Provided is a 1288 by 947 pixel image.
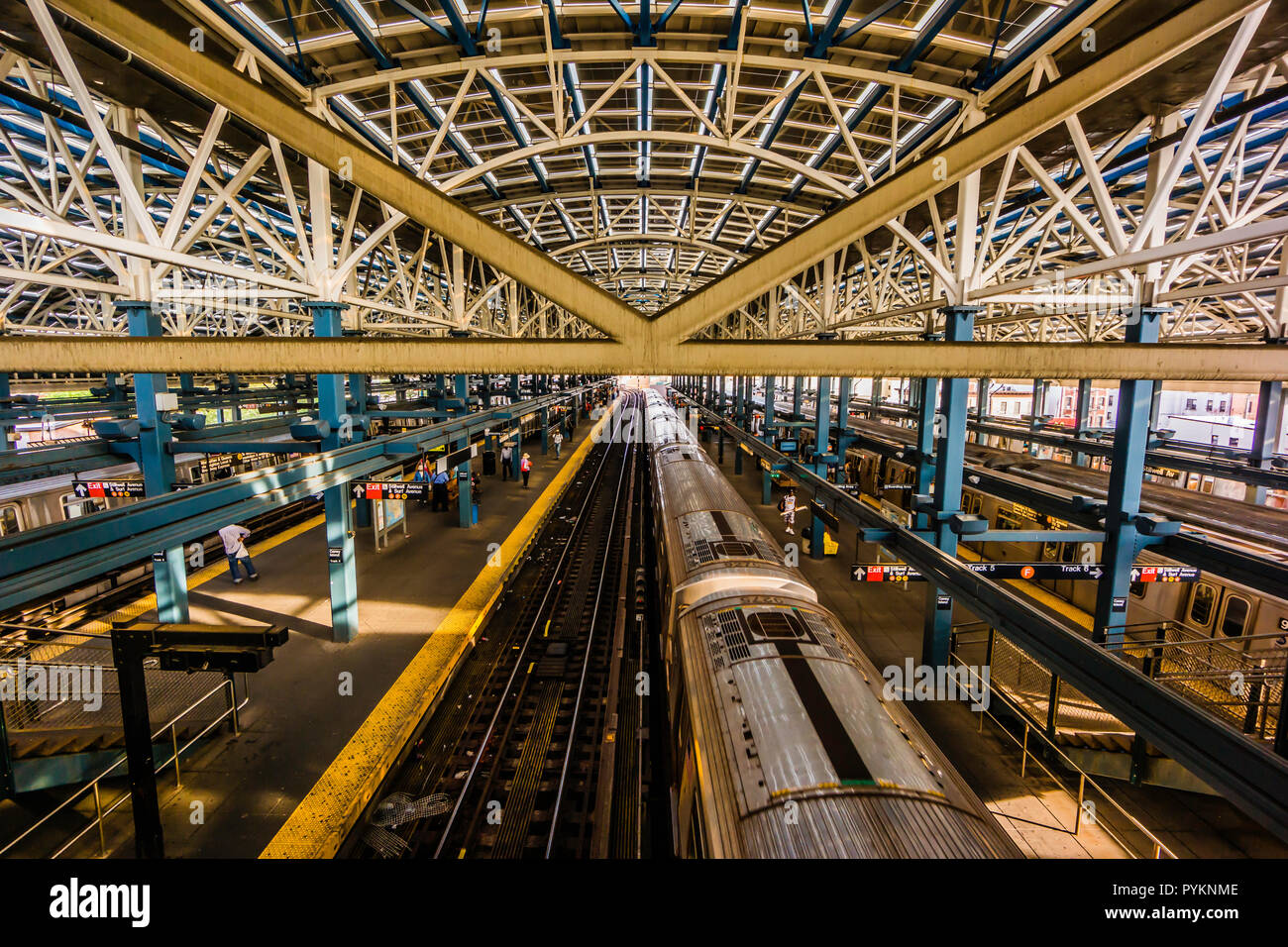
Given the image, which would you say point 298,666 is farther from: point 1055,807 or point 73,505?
point 1055,807

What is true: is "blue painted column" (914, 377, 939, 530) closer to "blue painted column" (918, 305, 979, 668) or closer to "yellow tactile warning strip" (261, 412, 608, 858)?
"blue painted column" (918, 305, 979, 668)

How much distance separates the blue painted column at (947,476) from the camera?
665 centimetres

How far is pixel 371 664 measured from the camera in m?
8.02

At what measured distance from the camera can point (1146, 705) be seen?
110 inches

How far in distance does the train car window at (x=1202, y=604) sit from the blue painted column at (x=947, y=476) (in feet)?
14.9

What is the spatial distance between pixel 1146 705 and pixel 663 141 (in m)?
8.20

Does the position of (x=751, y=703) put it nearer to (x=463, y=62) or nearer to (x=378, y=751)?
(x=378, y=751)

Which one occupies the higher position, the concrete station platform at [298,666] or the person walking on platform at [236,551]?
the person walking on platform at [236,551]

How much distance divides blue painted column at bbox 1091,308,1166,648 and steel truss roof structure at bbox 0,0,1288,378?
97 cm

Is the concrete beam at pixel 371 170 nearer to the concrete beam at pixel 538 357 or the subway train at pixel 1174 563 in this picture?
the concrete beam at pixel 538 357

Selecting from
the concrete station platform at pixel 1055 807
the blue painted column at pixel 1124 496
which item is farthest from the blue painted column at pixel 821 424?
the blue painted column at pixel 1124 496

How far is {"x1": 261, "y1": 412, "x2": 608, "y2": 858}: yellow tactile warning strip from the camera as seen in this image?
5.07 metres
